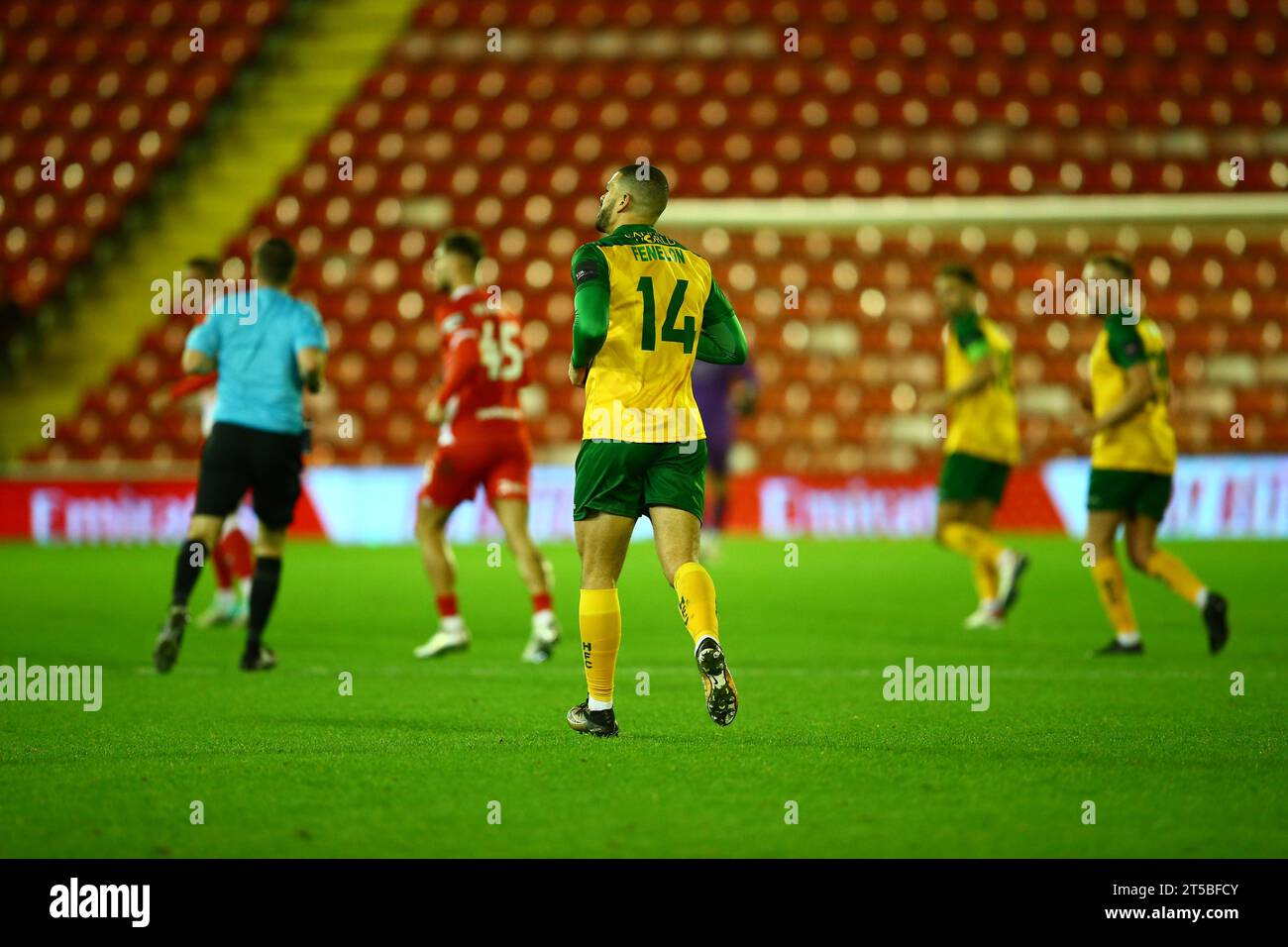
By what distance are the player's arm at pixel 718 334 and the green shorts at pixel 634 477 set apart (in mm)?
349

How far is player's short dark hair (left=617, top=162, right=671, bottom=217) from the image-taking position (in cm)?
593

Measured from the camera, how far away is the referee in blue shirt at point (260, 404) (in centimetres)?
805

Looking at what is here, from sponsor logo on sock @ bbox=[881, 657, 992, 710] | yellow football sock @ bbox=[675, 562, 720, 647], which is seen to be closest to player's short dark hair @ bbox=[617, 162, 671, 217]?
yellow football sock @ bbox=[675, 562, 720, 647]

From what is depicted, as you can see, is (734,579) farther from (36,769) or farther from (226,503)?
(36,769)

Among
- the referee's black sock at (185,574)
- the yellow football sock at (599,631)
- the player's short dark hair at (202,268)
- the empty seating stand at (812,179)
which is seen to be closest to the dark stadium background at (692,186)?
the empty seating stand at (812,179)

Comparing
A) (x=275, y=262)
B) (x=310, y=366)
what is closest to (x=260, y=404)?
(x=310, y=366)

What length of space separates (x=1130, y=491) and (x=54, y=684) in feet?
17.5

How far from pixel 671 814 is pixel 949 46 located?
20389mm

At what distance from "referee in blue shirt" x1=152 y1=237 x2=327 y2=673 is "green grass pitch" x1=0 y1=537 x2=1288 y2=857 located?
28.9 inches

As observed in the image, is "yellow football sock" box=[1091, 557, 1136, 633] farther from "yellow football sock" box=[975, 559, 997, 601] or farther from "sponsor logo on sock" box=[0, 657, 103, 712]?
"sponsor logo on sock" box=[0, 657, 103, 712]

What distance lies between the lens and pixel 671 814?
15.7ft

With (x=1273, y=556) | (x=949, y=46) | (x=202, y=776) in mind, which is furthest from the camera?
(x=949, y=46)
